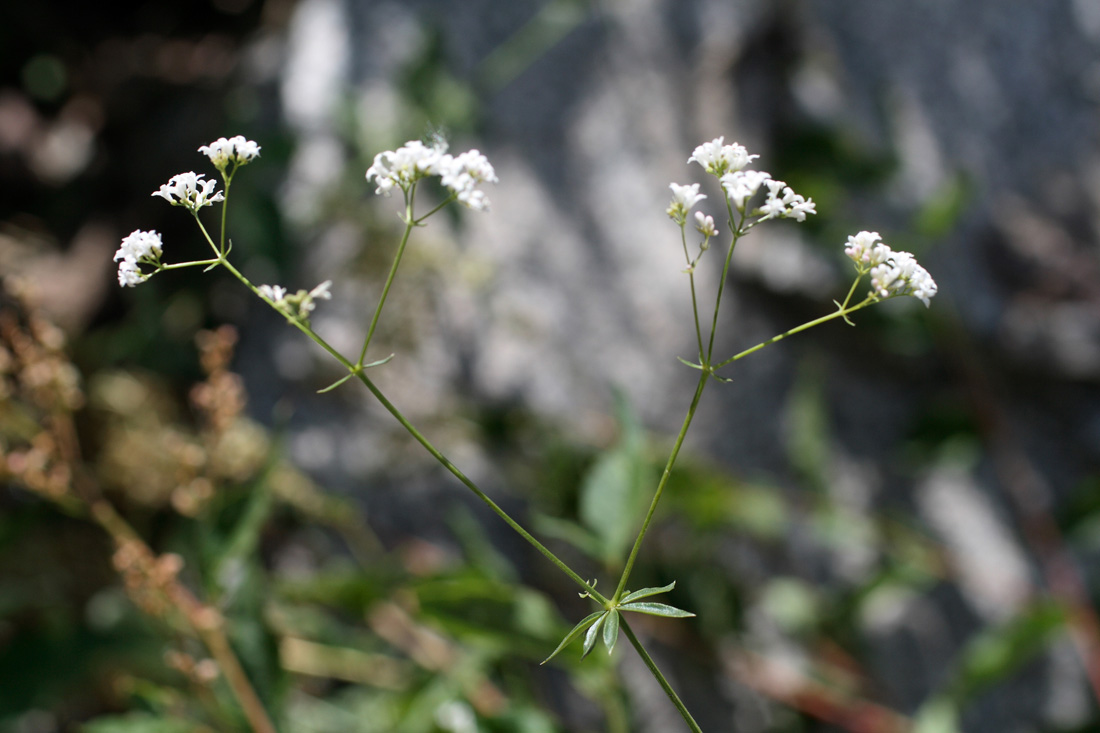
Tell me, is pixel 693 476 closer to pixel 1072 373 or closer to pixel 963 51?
pixel 1072 373

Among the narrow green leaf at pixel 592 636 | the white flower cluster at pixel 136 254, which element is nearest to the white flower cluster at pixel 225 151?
the white flower cluster at pixel 136 254

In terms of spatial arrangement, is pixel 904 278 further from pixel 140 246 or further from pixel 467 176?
pixel 140 246

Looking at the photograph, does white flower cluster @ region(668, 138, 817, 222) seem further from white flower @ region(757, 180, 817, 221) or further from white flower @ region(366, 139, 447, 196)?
white flower @ region(366, 139, 447, 196)

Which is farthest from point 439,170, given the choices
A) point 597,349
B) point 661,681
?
point 597,349

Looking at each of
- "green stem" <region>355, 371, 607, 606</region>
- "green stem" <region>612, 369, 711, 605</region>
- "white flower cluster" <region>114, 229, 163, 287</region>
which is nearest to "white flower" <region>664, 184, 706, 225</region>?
"green stem" <region>612, 369, 711, 605</region>

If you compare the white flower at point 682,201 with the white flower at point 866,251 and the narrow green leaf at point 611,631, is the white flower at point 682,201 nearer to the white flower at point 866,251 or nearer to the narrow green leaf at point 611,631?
the white flower at point 866,251

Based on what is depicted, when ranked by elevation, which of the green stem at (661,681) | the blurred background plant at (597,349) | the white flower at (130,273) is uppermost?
the blurred background plant at (597,349)

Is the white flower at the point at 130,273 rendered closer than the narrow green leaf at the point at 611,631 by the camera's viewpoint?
No
